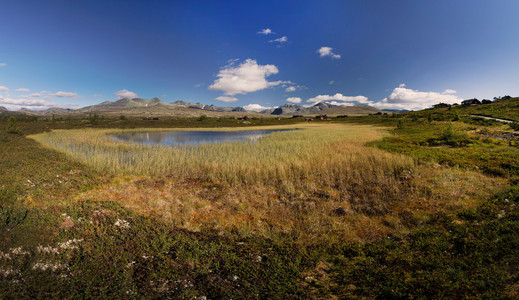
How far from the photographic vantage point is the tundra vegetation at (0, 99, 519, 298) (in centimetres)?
467

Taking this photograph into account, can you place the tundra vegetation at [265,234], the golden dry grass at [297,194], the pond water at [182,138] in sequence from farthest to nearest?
1. the pond water at [182,138]
2. the golden dry grass at [297,194]
3. the tundra vegetation at [265,234]

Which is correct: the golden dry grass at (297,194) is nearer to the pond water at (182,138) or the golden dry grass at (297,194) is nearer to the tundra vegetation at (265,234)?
the tundra vegetation at (265,234)

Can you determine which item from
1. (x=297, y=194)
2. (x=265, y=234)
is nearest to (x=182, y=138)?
(x=297, y=194)

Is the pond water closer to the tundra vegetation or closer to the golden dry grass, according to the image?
the golden dry grass

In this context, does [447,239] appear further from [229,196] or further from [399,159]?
[399,159]

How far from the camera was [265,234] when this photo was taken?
7.28 metres

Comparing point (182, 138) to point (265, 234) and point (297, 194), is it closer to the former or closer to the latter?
point (297, 194)

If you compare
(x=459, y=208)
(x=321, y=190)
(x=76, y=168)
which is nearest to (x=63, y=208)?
(x=76, y=168)

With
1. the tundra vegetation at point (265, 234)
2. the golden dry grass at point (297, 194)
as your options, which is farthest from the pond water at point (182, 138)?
the tundra vegetation at point (265, 234)

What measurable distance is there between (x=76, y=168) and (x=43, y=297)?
44.8 ft

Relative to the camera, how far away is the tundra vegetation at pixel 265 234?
467 centimetres

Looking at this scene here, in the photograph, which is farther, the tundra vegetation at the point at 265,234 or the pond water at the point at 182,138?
the pond water at the point at 182,138

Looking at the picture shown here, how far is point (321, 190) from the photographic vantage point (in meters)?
11.9

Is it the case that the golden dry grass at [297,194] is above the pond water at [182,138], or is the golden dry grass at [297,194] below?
below
